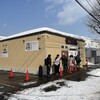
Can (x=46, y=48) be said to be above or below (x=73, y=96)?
above

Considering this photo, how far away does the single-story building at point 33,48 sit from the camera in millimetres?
20719

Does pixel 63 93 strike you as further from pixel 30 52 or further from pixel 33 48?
pixel 30 52

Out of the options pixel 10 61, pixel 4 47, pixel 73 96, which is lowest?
pixel 73 96

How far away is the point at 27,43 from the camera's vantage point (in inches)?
870

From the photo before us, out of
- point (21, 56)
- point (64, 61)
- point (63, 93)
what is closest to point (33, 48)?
point (21, 56)

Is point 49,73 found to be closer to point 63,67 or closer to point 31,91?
point 63,67

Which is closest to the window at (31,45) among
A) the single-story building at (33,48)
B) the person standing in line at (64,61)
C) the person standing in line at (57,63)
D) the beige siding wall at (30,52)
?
the single-story building at (33,48)

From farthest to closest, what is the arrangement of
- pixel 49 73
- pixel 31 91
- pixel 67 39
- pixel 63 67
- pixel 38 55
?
pixel 67 39 < pixel 63 67 < pixel 38 55 < pixel 49 73 < pixel 31 91

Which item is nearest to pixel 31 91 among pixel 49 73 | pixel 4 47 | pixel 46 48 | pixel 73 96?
pixel 73 96

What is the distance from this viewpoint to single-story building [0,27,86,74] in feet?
68.0

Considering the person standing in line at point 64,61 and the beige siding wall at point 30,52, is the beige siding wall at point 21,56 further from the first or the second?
the person standing in line at point 64,61

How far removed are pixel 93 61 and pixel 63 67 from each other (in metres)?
16.2

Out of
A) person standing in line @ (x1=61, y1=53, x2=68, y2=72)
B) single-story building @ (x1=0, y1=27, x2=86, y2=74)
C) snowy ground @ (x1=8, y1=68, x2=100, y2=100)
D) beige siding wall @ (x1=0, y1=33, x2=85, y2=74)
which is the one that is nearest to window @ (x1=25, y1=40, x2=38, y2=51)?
single-story building @ (x1=0, y1=27, x2=86, y2=74)

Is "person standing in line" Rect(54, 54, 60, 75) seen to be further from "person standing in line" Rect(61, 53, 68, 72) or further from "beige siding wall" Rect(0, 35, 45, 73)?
"person standing in line" Rect(61, 53, 68, 72)
